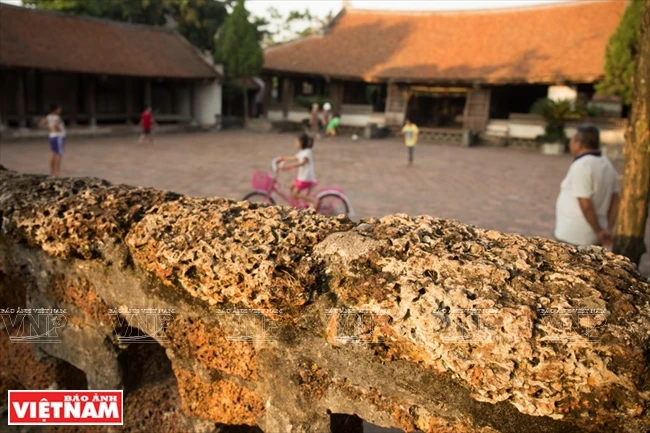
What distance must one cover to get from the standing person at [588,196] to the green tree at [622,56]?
15.9m

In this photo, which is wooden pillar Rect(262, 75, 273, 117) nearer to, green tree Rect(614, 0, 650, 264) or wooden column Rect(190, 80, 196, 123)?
wooden column Rect(190, 80, 196, 123)

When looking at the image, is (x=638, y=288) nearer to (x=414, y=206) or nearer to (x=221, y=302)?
(x=221, y=302)

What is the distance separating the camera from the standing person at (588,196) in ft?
11.8

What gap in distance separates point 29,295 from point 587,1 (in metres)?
27.3

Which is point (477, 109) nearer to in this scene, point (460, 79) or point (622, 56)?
point (460, 79)

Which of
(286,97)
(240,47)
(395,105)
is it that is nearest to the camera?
(240,47)

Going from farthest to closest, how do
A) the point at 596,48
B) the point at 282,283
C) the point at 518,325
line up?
the point at 596,48 < the point at 282,283 < the point at 518,325

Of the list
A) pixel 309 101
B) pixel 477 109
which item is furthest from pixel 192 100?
pixel 477 109

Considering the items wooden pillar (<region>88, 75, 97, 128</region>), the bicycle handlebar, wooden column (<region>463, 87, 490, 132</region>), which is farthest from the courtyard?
wooden column (<region>463, 87, 490, 132</region>)

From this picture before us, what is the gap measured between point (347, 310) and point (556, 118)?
863 inches

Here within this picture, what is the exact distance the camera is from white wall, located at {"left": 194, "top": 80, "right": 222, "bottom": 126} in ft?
84.9

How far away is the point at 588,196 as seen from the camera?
141 inches

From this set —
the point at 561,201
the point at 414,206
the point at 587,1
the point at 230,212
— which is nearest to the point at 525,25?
the point at 587,1

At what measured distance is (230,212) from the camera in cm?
199
